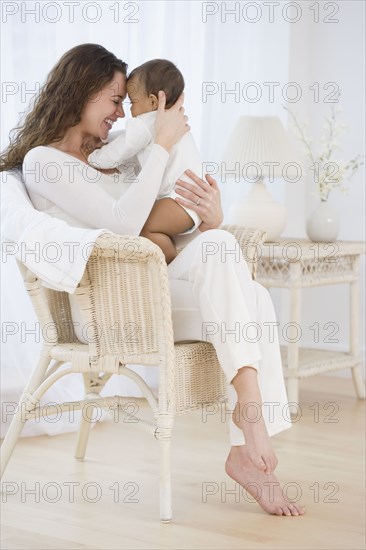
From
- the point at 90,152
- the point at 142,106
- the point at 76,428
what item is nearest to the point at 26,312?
the point at 76,428

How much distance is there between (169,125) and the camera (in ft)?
8.16

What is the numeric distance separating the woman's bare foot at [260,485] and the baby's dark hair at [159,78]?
99cm

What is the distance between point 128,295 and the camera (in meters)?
2.31

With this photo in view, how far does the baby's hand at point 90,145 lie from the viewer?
262cm

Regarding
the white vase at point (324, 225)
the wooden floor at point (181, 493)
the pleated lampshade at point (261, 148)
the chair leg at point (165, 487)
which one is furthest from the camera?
the white vase at point (324, 225)

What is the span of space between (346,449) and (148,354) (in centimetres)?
98

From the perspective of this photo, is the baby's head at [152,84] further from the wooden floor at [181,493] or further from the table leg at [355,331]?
the table leg at [355,331]

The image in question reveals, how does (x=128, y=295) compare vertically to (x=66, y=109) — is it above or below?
below

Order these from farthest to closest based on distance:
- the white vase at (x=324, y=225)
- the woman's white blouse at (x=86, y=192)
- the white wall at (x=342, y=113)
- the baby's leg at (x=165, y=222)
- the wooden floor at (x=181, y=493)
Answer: the white wall at (x=342, y=113)
the white vase at (x=324, y=225)
the baby's leg at (x=165, y=222)
the woman's white blouse at (x=86, y=192)
the wooden floor at (x=181, y=493)

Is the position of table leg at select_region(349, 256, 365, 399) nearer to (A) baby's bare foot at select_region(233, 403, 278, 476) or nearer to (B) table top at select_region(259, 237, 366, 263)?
(B) table top at select_region(259, 237, 366, 263)

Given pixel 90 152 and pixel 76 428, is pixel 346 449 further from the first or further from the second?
pixel 90 152

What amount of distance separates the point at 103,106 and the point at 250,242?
1.83 ft

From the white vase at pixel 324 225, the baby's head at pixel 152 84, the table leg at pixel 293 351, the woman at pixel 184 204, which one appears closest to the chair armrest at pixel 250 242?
the woman at pixel 184 204

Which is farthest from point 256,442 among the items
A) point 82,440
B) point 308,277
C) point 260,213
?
point 260,213
